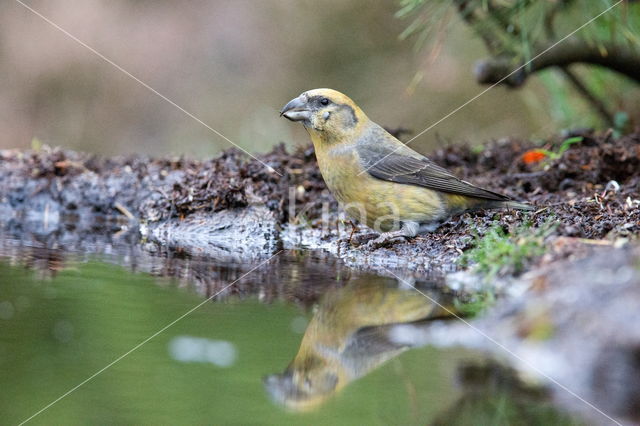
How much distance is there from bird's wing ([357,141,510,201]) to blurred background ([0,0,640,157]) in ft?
21.1

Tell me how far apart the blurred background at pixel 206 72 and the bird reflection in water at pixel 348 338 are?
869 centimetres

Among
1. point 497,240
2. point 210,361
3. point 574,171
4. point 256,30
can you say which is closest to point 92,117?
point 256,30

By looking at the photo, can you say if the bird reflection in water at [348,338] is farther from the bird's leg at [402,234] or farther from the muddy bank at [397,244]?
the bird's leg at [402,234]

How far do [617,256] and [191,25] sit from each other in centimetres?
1284

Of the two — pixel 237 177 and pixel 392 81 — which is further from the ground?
pixel 392 81

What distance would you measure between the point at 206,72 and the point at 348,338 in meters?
11.9

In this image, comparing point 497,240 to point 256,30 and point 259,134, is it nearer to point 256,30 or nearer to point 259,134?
point 259,134

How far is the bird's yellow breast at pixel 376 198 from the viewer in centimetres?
595

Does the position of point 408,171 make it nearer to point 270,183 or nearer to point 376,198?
point 376,198

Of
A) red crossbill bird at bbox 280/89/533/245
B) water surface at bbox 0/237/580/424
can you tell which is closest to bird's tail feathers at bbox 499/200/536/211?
red crossbill bird at bbox 280/89/533/245

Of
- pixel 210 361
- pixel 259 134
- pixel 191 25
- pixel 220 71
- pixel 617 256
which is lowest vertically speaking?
pixel 210 361

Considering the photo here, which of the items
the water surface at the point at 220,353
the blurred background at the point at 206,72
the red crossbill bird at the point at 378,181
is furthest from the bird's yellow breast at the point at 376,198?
the blurred background at the point at 206,72

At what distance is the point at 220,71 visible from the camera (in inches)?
580

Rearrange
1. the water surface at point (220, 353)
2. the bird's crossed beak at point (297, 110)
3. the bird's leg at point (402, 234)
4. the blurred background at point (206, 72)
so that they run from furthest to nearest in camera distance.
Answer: the blurred background at point (206, 72)
the bird's crossed beak at point (297, 110)
the bird's leg at point (402, 234)
the water surface at point (220, 353)
